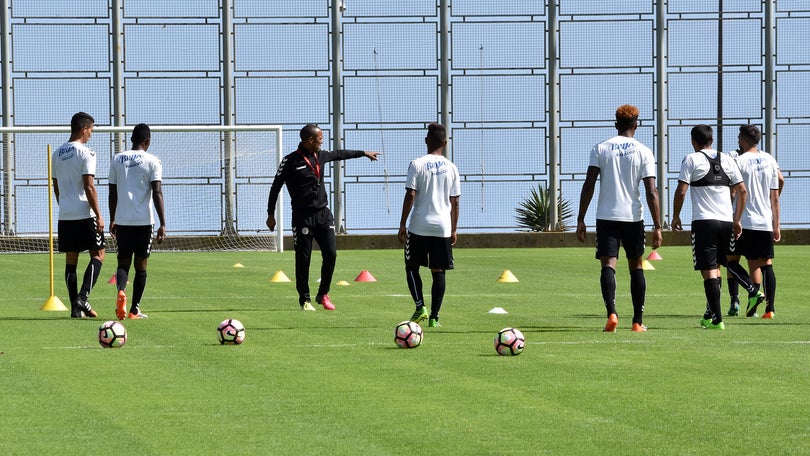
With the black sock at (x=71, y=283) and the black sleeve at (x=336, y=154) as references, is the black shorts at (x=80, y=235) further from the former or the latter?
the black sleeve at (x=336, y=154)

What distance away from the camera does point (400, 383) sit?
801 centimetres

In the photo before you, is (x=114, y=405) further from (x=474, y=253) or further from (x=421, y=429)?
(x=474, y=253)

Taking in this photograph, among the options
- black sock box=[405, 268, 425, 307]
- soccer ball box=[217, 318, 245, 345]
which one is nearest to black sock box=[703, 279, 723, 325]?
black sock box=[405, 268, 425, 307]

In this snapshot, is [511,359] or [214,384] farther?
[511,359]

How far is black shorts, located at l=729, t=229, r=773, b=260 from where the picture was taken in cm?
1316

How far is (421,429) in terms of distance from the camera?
639 cm

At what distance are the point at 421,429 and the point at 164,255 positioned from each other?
2373 cm

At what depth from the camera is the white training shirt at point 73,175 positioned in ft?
42.6

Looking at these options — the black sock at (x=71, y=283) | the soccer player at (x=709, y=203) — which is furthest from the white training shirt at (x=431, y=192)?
the black sock at (x=71, y=283)

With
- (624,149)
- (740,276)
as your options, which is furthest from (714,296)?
(740,276)

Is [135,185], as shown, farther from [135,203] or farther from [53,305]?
[53,305]

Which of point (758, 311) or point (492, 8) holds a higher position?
point (492, 8)

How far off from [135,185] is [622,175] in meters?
4.51

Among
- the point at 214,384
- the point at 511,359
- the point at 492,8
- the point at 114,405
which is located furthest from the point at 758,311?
the point at 492,8
